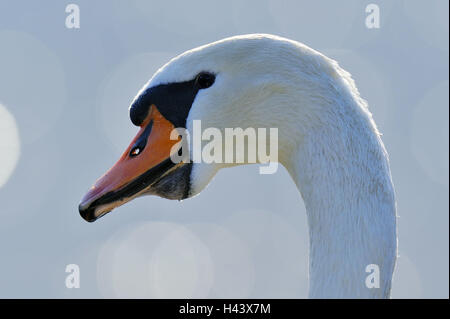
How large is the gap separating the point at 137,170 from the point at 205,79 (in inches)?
25.3

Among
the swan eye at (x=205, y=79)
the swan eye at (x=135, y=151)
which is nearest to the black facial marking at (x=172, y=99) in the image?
the swan eye at (x=205, y=79)

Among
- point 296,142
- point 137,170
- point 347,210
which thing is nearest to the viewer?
point 347,210

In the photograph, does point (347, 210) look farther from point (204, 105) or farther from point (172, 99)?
point (172, 99)

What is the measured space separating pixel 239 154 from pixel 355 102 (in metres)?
0.72

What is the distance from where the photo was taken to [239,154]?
3.40 meters

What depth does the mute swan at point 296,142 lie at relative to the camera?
286 cm

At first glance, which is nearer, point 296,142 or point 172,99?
point 296,142

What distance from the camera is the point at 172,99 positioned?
3445mm

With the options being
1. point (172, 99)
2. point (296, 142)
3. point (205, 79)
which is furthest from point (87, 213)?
point (296, 142)

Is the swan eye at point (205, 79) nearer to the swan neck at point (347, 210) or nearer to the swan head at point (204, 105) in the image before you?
the swan head at point (204, 105)

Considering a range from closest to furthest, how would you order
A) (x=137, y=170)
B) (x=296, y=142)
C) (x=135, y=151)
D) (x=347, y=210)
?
(x=347, y=210) < (x=296, y=142) < (x=137, y=170) < (x=135, y=151)

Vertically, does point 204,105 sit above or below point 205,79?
below
